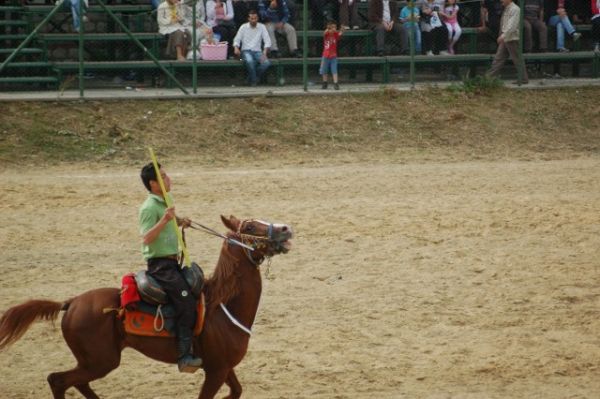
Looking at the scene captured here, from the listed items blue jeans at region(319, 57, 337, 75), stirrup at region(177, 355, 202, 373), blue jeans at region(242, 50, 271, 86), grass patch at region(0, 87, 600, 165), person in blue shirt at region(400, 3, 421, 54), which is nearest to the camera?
stirrup at region(177, 355, 202, 373)

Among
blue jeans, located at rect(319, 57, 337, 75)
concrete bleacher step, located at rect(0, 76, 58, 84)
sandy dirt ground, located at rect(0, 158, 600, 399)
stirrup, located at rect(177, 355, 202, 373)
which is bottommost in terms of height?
sandy dirt ground, located at rect(0, 158, 600, 399)

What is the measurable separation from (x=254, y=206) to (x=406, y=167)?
4.13 m

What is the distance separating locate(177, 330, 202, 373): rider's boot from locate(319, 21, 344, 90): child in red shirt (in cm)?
1475

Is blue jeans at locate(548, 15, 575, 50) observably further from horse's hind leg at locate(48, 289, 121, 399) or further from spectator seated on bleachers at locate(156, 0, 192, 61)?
horse's hind leg at locate(48, 289, 121, 399)

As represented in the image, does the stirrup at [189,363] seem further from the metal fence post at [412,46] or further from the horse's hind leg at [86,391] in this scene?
the metal fence post at [412,46]

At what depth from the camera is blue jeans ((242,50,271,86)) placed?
22.6 metres

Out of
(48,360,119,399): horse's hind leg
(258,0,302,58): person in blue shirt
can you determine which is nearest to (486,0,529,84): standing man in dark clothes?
(258,0,302,58): person in blue shirt

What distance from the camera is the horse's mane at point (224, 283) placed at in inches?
336

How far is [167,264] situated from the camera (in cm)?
837

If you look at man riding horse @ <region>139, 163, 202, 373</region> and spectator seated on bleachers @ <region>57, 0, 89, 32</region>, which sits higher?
spectator seated on bleachers @ <region>57, 0, 89, 32</region>

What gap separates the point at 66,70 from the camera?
2214cm

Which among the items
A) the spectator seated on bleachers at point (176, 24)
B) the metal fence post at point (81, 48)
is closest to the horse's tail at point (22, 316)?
the metal fence post at point (81, 48)

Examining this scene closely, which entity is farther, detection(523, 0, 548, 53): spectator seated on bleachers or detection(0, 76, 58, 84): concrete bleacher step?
detection(523, 0, 548, 53): spectator seated on bleachers

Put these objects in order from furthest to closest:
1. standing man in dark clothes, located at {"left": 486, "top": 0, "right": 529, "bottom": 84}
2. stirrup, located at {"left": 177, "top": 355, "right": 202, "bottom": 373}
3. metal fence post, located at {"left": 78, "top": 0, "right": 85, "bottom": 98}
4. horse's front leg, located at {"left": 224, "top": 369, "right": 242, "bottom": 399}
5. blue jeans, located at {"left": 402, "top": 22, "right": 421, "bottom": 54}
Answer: blue jeans, located at {"left": 402, "top": 22, "right": 421, "bottom": 54} → standing man in dark clothes, located at {"left": 486, "top": 0, "right": 529, "bottom": 84} → metal fence post, located at {"left": 78, "top": 0, "right": 85, "bottom": 98} → horse's front leg, located at {"left": 224, "top": 369, "right": 242, "bottom": 399} → stirrup, located at {"left": 177, "top": 355, "right": 202, "bottom": 373}
